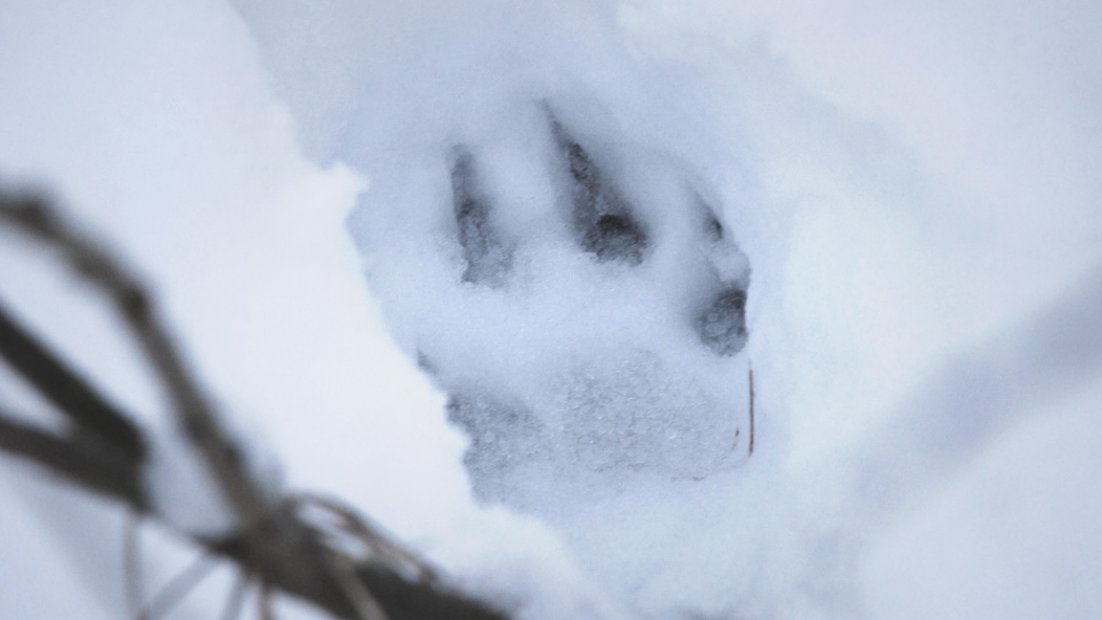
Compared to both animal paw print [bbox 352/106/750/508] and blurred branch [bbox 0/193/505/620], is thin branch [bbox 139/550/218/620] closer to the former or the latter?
blurred branch [bbox 0/193/505/620]

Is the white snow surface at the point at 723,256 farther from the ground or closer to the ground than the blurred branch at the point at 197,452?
farther from the ground

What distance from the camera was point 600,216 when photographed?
4.05ft

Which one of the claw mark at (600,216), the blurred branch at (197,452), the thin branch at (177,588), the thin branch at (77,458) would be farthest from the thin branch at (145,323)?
the claw mark at (600,216)

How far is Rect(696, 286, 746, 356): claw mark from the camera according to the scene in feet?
3.82

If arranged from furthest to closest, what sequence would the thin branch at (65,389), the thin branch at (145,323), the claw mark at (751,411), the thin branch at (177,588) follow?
1. the claw mark at (751,411)
2. the thin branch at (177,588)
3. the thin branch at (65,389)
4. the thin branch at (145,323)

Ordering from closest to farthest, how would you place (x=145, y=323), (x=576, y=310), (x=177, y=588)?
(x=145, y=323) < (x=177, y=588) < (x=576, y=310)

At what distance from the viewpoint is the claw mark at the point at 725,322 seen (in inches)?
45.9

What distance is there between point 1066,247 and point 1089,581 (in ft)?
1.27

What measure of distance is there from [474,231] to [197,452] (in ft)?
2.73

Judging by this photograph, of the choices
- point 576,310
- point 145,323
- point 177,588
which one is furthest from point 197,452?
point 576,310

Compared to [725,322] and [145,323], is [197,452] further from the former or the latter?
[725,322]

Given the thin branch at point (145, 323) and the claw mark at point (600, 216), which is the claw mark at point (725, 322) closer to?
the claw mark at point (600, 216)

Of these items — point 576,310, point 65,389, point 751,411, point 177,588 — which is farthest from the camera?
→ point 576,310

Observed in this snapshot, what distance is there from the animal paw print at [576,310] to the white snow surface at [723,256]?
16mm
